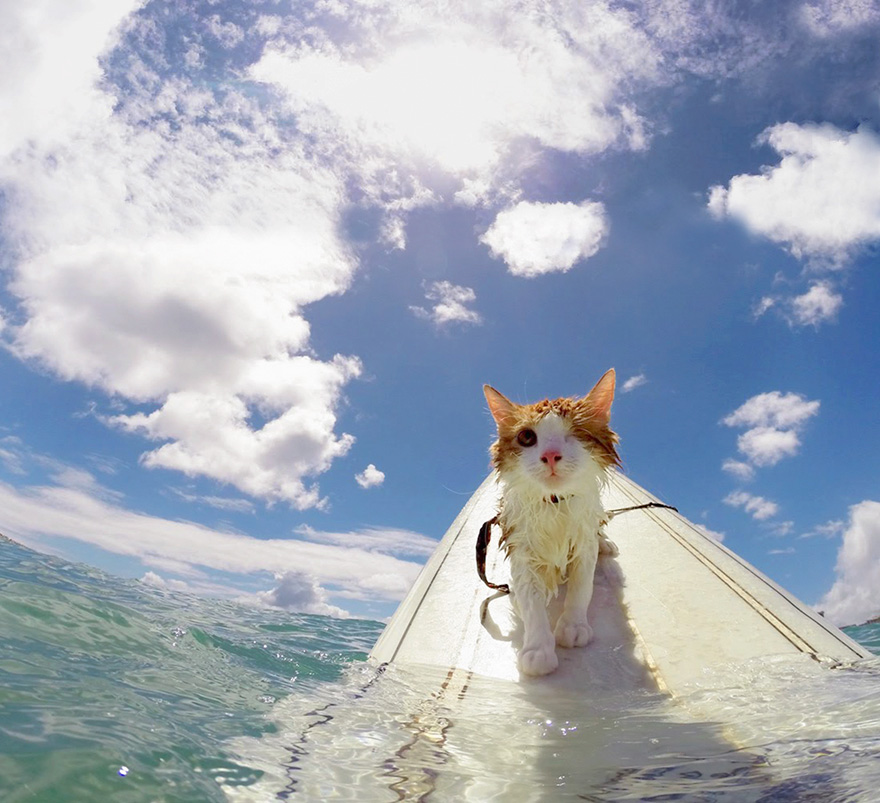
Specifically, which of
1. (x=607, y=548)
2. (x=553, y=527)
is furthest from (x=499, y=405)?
(x=607, y=548)

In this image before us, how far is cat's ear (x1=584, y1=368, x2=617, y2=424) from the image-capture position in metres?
2.84

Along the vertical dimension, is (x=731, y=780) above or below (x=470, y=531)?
below

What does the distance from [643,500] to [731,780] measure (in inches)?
155

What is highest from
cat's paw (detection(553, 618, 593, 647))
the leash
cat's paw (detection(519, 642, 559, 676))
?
the leash

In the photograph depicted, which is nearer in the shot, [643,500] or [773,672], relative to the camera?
[773,672]

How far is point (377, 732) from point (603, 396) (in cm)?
177

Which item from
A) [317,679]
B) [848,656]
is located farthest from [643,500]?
[317,679]

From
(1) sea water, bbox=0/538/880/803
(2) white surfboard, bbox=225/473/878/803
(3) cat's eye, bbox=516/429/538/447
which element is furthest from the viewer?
(3) cat's eye, bbox=516/429/538/447

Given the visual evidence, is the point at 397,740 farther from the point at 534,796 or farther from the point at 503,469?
the point at 503,469

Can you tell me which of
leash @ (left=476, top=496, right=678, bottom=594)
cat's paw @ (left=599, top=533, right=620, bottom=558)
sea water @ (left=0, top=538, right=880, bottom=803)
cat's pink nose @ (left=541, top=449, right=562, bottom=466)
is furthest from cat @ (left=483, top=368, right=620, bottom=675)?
cat's paw @ (left=599, top=533, right=620, bottom=558)

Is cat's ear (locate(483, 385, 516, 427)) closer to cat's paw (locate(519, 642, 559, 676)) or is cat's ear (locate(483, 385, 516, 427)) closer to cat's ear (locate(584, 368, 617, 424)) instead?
Answer: cat's ear (locate(584, 368, 617, 424))

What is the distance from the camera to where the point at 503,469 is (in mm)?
2889

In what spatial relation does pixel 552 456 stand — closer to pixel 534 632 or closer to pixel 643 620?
pixel 534 632

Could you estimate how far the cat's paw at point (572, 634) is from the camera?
2.90 m
